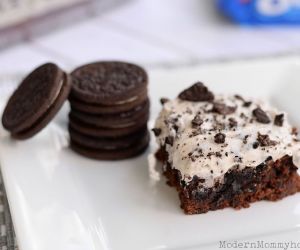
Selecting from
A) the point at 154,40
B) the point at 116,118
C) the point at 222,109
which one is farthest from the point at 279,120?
the point at 154,40

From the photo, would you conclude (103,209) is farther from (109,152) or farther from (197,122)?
(197,122)

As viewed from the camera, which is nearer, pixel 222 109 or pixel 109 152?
pixel 222 109

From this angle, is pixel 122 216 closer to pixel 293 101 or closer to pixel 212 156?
pixel 212 156

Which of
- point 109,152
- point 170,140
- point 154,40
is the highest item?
point 170,140

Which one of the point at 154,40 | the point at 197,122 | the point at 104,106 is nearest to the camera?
the point at 197,122

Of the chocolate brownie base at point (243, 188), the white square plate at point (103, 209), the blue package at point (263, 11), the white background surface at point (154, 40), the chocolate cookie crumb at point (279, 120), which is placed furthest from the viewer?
the blue package at point (263, 11)

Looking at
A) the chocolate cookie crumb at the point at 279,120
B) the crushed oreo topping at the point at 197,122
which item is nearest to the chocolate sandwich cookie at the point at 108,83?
the crushed oreo topping at the point at 197,122

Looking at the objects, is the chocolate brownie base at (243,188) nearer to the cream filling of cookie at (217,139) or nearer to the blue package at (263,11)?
the cream filling of cookie at (217,139)
